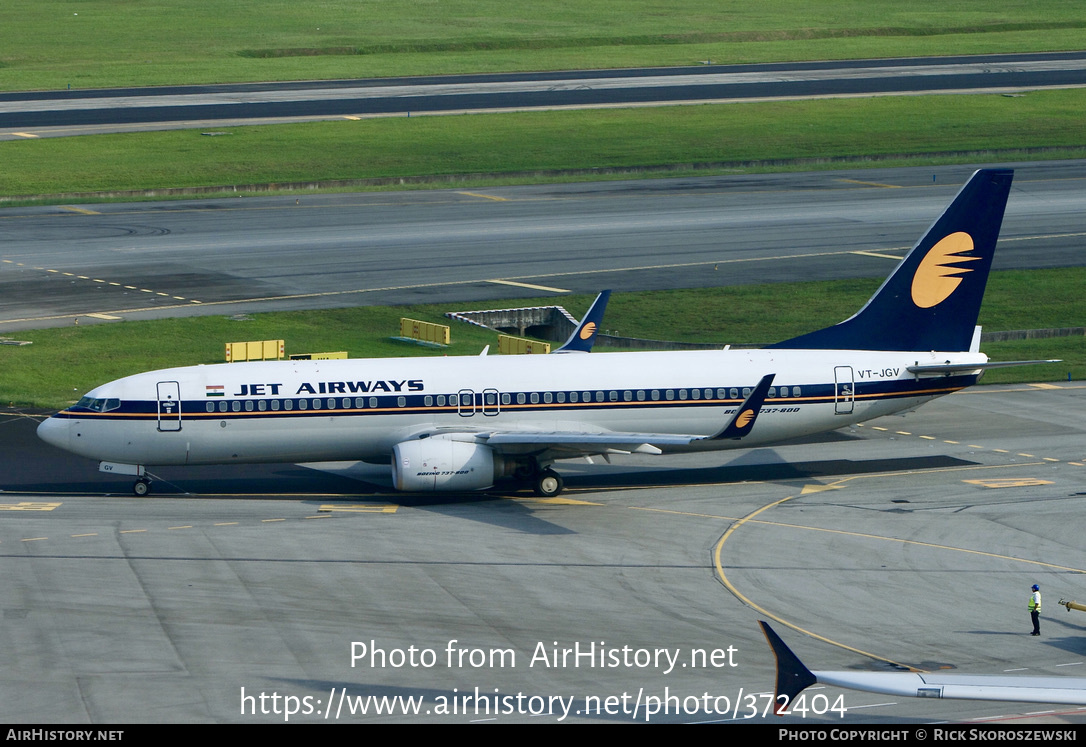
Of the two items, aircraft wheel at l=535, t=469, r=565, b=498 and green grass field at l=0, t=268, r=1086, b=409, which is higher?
green grass field at l=0, t=268, r=1086, b=409

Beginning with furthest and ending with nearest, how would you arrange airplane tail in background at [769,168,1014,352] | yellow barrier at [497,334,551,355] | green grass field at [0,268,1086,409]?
green grass field at [0,268,1086,409] → yellow barrier at [497,334,551,355] → airplane tail in background at [769,168,1014,352]

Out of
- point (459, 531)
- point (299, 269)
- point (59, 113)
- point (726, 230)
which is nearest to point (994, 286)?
point (726, 230)

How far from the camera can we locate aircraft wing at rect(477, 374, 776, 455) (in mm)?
44906

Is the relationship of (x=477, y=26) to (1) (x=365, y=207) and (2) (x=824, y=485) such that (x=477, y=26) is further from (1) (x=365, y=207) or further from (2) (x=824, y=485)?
(2) (x=824, y=485)

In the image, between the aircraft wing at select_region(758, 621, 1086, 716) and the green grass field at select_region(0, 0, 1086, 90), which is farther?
the green grass field at select_region(0, 0, 1086, 90)

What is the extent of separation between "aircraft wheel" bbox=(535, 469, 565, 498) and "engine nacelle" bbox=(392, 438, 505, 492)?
2027 millimetres

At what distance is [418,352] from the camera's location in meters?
68.9

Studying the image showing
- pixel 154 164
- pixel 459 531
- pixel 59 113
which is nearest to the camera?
pixel 459 531

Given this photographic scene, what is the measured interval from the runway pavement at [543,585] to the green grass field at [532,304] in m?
9.49

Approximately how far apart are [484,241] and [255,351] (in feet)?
103

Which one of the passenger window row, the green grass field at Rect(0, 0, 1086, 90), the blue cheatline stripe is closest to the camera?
the blue cheatline stripe

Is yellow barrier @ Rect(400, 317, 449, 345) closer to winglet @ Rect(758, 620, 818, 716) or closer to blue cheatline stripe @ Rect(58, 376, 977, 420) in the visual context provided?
blue cheatline stripe @ Rect(58, 376, 977, 420)

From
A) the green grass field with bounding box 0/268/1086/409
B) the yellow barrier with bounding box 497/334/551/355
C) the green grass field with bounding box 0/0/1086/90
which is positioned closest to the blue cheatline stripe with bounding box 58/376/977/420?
the green grass field with bounding box 0/268/1086/409
